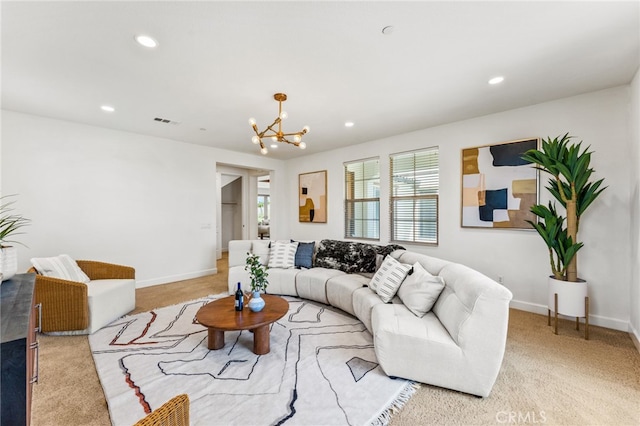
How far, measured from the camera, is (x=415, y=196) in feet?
15.9

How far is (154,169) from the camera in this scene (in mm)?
5004

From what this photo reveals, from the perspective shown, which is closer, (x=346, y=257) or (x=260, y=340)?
(x=260, y=340)

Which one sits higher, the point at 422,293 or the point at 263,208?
the point at 263,208

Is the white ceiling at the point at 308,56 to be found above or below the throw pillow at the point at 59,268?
above

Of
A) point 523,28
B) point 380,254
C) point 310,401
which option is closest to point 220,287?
point 380,254

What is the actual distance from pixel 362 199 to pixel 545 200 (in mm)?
2958

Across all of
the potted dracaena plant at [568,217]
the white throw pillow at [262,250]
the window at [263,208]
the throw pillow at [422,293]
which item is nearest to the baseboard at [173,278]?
the white throw pillow at [262,250]

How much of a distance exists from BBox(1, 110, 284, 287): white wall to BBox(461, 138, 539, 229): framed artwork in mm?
4723

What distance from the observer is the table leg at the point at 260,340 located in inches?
Answer: 100

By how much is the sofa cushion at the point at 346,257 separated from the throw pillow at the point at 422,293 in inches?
52.4

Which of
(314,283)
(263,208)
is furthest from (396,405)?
(263,208)

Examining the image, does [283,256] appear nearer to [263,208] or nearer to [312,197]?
[312,197]

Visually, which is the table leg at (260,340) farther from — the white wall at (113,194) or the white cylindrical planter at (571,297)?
the white wall at (113,194)

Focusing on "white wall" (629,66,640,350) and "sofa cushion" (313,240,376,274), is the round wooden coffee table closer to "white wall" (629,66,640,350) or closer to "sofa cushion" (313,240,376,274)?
"sofa cushion" (313,240,376,274)
